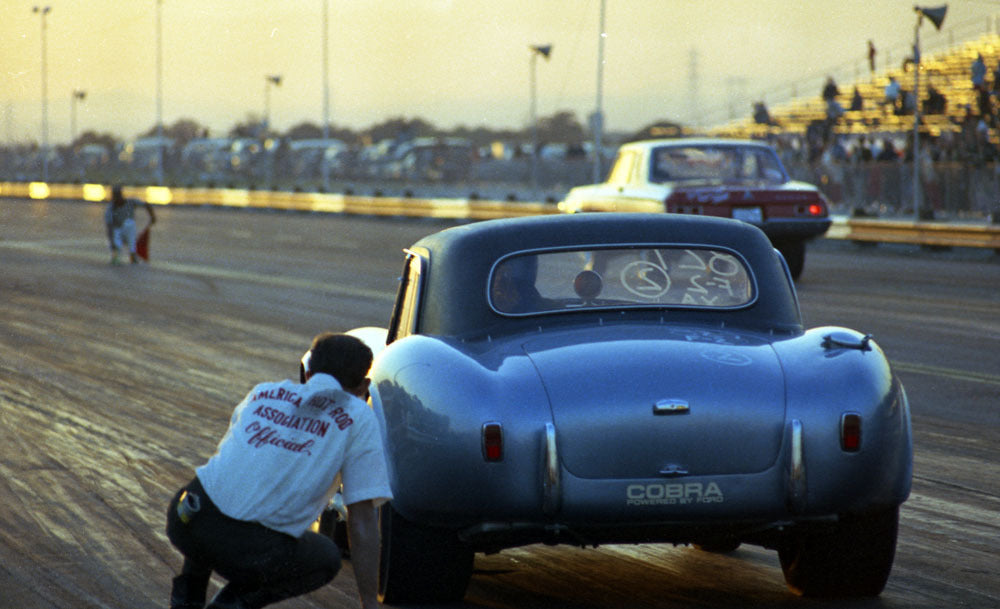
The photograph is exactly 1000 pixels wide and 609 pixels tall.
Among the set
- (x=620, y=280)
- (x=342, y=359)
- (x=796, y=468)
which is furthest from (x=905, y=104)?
(x=342, y=359)

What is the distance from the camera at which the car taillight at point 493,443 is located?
17.3 ft

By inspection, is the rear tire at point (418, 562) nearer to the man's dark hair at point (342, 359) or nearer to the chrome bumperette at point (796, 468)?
the man's dark hair at point (342, 359)

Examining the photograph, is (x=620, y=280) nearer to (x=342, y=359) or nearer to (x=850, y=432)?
(x=850, y=432)

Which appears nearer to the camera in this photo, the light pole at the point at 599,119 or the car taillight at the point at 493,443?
the car taillight at the point at 493,443

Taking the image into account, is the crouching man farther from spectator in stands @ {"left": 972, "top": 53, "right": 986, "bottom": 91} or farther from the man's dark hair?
spectator in stands @ {"left": 972, "top": 53, "right": 986, "bottom": 91}

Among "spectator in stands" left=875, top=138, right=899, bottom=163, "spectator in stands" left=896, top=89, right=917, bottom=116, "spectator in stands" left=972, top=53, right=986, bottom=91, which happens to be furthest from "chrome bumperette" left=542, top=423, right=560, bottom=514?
"spectator in stands" left=896, top=89, right=917, bottom=116

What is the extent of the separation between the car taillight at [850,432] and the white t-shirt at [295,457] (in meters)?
1.59

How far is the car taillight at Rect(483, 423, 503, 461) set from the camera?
5.29m

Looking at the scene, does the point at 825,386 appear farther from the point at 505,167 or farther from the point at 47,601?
the point at 505,167

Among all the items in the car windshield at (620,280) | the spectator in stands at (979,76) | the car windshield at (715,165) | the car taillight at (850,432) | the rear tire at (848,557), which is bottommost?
the rear tire at (848,557)

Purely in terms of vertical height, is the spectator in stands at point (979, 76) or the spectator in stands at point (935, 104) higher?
the spectator in stands at point (979, 76)

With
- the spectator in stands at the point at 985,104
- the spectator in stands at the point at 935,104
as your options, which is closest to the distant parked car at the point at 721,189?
the spectator in stands at the point at 985,104

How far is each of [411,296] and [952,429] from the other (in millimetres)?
4708

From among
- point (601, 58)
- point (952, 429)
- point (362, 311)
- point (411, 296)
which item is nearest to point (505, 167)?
point (601, 58)
